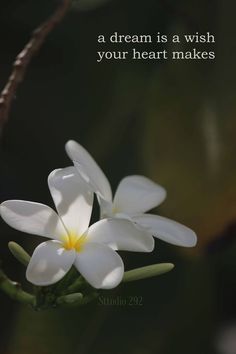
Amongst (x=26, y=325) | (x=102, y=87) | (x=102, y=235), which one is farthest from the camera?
(x=102, y=87)

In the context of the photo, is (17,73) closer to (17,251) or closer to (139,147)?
(17,251)

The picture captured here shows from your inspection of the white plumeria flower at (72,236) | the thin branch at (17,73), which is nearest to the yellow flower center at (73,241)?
the white plumeria flower at (72,236)

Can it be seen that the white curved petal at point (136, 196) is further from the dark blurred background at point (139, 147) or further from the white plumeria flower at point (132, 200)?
the dark blurred background at point (139, 147)

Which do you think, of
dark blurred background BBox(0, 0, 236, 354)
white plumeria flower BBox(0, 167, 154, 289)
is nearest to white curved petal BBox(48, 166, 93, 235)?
white plumeria flower BBox(0, 167, 154, 289)

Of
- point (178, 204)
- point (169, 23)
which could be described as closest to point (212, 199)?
point (178, 204)

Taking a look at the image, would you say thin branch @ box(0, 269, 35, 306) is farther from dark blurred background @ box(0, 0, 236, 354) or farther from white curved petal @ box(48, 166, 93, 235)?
dark blurred background @ box(0, 0, 236, 354)

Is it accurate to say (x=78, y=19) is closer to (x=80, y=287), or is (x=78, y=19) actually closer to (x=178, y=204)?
(x=178, y=204)
